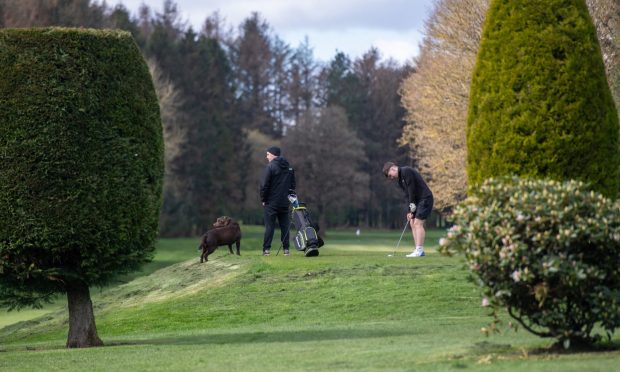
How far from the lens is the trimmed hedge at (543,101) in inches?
560

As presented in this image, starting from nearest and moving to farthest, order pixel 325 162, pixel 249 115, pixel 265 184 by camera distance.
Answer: pixel 265 184
pixel 325 162
pixel 249 115

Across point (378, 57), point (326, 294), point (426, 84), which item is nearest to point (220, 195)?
point (378, 57)

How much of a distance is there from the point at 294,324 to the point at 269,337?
8.26 ft

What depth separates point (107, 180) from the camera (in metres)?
15.9

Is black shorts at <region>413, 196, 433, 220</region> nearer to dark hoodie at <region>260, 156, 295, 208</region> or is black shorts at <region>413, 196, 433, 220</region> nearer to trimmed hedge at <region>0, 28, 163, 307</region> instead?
dark hoodie at <region>260, 156, 295, 208</region>

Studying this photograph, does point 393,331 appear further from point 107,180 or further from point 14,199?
point 14,199

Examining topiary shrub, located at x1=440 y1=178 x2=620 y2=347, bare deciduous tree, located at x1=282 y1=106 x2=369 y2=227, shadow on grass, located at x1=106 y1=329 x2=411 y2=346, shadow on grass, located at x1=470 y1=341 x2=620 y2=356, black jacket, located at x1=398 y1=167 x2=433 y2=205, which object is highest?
bare deciduous tree, located at x1=282 y1=106 x2=369 y2=227

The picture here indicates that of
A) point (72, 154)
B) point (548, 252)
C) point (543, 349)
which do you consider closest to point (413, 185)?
point (72, 154)

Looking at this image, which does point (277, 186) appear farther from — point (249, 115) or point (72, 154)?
point (249, 115)

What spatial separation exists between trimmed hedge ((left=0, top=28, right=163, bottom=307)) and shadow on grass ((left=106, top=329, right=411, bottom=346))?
1508mm

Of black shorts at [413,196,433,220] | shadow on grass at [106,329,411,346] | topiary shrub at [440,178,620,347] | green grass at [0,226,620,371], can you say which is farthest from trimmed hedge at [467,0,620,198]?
black shorts at [413,196,433,220]

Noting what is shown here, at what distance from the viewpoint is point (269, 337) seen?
15883mm

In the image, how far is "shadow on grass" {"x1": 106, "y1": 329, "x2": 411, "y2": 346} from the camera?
1508 cm

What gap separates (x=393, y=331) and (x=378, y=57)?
104 m
